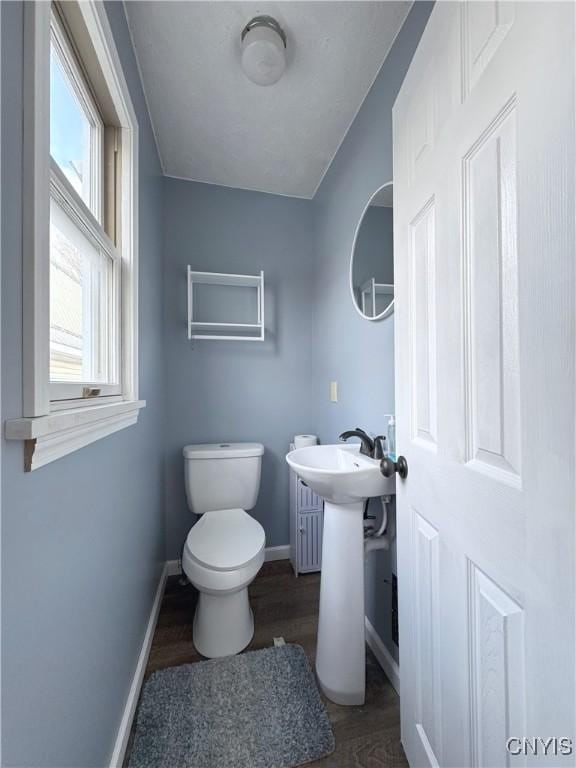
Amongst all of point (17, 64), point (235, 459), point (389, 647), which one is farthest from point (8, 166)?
point (389, 647)

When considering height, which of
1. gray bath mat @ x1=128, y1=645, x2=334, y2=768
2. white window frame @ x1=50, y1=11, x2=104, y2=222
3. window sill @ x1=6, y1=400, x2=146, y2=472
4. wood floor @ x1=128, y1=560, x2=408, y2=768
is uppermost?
white window frame @ x1=50, y1=11, x2=104, y2=222

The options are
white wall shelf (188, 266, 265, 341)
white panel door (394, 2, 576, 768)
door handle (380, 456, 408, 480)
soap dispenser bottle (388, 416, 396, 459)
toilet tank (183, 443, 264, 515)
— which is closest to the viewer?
white panel door (394, 2, 576, 768)

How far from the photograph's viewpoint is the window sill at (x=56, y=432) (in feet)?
1.52

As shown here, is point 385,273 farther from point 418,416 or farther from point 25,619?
point 25,619

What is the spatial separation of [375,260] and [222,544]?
147 centimetres

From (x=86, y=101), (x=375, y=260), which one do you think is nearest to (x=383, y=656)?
(x=375, y=260)

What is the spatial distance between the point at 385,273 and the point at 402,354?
0.56 meters

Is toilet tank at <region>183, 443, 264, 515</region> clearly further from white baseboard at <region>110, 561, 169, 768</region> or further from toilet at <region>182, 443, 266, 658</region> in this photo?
white baseboard at <region>110, 561, 169, 768</region>

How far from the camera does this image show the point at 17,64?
1.57 feet

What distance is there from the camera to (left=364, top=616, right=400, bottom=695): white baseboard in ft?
3.98

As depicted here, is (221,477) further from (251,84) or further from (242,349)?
(251,84)

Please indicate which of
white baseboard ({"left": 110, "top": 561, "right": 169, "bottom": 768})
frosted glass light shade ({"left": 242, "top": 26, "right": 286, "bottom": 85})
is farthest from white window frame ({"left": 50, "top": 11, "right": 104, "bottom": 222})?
white baseboard ({"left": 110, "top": 561, "right": 169, "bottom": 768})

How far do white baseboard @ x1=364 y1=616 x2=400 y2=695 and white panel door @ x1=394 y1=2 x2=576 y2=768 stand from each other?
375 mm

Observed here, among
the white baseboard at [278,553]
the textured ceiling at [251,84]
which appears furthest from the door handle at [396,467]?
the textured ceiling at [251,84]
